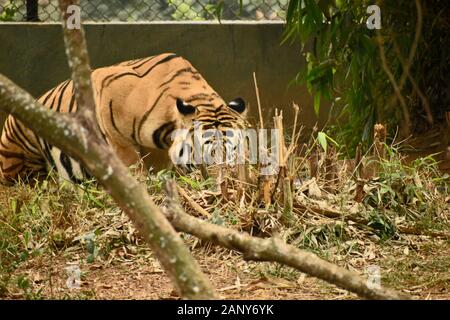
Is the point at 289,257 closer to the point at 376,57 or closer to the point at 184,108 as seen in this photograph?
the point at 376,57

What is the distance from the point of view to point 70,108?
6371mm

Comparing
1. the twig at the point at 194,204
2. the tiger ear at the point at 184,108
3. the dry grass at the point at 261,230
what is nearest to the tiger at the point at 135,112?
the tiger ear at the point at 184,108

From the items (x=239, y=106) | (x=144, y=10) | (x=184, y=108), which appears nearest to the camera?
(x=184, y=108)

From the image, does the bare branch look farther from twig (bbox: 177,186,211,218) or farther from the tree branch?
twig (bbox: 177,186,211,218)

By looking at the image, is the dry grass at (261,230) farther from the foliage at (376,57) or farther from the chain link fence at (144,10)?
the chain link fence at (144,10)

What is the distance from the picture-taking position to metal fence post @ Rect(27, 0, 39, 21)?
23.0 ft

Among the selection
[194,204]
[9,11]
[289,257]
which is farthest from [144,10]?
[289,257]

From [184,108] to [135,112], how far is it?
1.38ft

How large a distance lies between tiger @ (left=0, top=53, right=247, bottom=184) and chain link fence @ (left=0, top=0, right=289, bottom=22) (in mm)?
615

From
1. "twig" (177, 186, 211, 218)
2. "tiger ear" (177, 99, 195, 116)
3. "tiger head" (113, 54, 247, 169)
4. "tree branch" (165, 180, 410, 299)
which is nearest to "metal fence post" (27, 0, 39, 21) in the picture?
"tiger head" (113, 54, 247, 169)

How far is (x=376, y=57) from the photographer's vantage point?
4.91 m

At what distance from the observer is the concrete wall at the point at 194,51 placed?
22.8 ft

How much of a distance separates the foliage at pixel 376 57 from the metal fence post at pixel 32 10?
248 centimetres

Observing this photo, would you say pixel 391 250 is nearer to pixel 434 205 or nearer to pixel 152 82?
pixel 434 205
